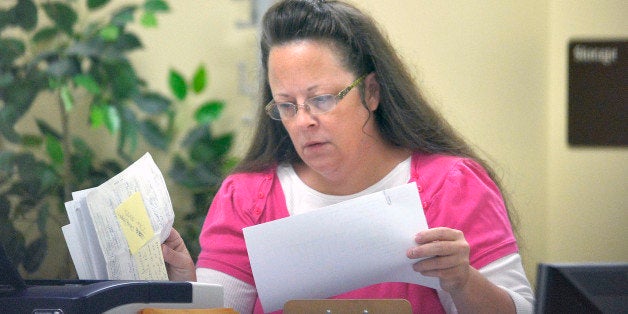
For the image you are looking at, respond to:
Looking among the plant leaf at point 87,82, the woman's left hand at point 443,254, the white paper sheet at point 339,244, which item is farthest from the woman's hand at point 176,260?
the plant leaf at point 87,82

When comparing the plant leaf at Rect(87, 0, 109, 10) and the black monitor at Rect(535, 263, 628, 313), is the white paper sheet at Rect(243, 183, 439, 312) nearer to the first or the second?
the black monitor at Rect(535, 263, 628, 313)

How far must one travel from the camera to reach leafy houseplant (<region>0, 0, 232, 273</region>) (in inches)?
133

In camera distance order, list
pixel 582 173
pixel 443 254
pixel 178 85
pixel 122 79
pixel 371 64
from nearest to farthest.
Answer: pixel 443 254
pixel 371 64
pixel 582 173
pixel 122 79
pixel 178 85

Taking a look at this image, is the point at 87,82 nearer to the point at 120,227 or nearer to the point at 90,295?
the point at 120,227

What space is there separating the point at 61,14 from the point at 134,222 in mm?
2317

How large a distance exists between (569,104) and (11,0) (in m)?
2.32

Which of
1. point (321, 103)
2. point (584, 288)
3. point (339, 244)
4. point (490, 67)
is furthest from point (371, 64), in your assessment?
point (490, 67)

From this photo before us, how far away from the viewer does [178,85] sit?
3.60 meters

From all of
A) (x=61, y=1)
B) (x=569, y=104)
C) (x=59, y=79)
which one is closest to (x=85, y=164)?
(x=59, y=79)

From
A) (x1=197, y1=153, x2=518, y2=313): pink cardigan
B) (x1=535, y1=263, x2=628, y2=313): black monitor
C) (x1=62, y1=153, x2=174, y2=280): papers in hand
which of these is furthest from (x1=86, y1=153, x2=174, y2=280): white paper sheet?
(x1=535, y1=263, x2=628, y2=313): black monitor

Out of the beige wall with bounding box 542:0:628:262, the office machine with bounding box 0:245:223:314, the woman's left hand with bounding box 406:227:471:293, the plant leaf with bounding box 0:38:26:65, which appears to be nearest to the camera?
the office machine with bounding box 0:245:223:314

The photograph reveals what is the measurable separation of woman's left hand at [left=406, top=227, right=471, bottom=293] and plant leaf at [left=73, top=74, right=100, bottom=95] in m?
2.36

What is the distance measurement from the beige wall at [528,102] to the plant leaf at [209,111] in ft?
2.78

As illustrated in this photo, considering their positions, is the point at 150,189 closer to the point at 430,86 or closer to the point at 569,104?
the point at 430,86
